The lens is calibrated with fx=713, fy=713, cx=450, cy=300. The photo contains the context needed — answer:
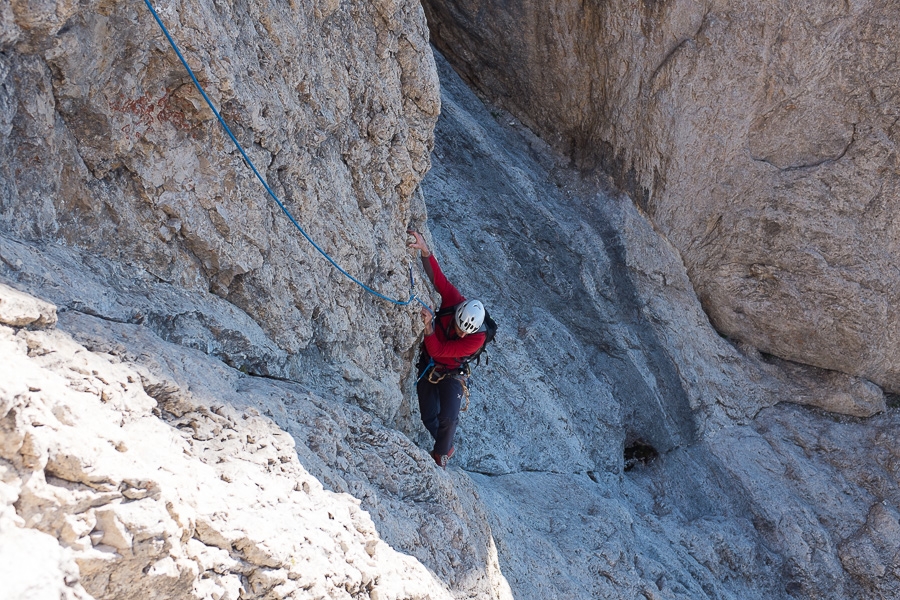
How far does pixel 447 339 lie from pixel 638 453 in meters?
4.30

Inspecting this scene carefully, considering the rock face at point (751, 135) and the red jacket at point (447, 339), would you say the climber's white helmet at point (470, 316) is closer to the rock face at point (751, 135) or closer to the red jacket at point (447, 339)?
the red jacket at point (447, 339)

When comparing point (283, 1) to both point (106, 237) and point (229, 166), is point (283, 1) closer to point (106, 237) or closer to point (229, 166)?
point (229, 166)

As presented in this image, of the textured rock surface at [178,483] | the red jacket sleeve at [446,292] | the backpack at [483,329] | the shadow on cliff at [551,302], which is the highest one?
the shadow on cliff at [551,302]

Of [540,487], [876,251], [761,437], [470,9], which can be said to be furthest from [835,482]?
[470,9]

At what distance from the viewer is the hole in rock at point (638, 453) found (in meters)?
8.98

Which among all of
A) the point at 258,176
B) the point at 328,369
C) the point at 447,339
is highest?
the point at 258,176

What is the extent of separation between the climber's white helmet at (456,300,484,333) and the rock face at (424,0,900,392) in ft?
15.0

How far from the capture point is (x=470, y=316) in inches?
217

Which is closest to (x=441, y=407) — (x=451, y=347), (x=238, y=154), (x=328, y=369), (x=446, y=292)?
(x=451, y=347)

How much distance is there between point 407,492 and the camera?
457 cm

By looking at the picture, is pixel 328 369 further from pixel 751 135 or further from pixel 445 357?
pixel 751 135

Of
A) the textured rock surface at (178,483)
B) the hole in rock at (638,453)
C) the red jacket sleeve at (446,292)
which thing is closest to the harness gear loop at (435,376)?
the red jacket sleeve at (446,292)

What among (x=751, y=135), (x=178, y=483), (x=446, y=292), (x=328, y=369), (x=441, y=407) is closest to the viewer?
(x=178, y=483)

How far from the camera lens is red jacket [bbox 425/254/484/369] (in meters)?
5.70
